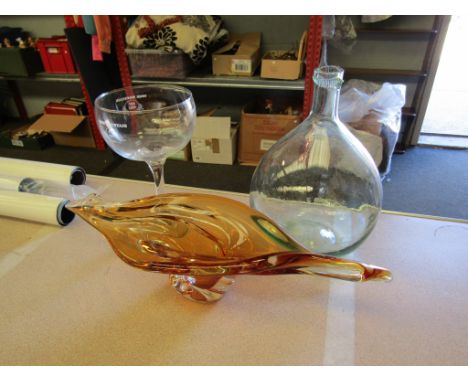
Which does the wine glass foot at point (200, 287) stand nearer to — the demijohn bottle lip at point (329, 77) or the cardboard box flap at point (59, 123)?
the demijohn bottle lip at point (329, 77)

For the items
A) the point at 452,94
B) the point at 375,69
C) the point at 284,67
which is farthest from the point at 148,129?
the point at 452,94

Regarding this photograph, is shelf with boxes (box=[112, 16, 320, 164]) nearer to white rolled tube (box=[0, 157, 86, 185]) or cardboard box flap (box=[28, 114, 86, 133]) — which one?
cardboard box flap (box=[28, 114, 86, 133])

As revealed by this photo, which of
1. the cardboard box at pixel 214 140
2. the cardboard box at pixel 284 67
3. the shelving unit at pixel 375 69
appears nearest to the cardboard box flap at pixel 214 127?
the cardboard box at pixel 214 140

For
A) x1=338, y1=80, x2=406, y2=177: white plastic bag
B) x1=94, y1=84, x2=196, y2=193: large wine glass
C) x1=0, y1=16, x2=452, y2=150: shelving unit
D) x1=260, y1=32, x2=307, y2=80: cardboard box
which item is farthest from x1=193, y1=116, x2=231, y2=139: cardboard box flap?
x1=94, y1=84, x2=196, y2=193: large wine glass

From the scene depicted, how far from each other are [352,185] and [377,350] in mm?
209

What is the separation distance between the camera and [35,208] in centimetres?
50

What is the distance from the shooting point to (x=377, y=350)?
335 millimetres

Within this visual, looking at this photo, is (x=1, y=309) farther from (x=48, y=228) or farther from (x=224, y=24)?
(x=224, y=24)

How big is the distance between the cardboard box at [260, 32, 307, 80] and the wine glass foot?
45.1 inches

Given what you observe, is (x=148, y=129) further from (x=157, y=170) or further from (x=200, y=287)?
(x=200, y=287)

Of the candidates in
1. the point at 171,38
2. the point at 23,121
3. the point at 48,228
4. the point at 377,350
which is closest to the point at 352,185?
the point at 377,350

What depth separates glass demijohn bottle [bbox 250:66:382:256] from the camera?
0.40m

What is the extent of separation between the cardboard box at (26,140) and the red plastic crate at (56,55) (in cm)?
38

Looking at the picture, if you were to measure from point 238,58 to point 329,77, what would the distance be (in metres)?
1.12
